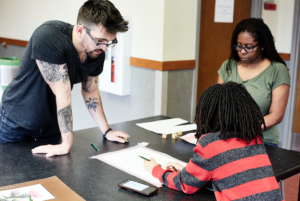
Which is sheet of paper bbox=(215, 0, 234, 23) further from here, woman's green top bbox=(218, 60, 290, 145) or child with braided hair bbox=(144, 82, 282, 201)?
child with braided hair bbox=(144, 82, 282, 201)

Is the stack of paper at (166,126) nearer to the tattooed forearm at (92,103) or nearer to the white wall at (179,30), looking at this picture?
the tattooed forearm at (92,103)

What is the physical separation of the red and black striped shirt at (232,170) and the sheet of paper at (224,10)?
2.21 m

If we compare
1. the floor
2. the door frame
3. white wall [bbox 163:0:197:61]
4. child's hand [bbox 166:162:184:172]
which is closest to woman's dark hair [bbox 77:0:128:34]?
child's hand [bbox 166:162:184:172]

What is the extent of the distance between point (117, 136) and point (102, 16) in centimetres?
62

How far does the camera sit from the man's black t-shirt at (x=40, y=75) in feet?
4.90

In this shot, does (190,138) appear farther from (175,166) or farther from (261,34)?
(261,34)

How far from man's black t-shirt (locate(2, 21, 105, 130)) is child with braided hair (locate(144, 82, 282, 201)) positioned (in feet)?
2.25

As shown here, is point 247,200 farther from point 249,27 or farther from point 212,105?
point 249,27

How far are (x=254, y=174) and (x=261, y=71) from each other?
1.11 meters

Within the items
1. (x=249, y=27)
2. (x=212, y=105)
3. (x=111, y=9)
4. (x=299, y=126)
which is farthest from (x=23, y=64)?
(x=299, y=126)

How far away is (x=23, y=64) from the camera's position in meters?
1.62

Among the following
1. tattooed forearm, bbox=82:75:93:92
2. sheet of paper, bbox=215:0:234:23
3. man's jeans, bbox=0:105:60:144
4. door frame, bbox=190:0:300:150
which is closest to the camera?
man's jeans, bbox=0:105:60:144

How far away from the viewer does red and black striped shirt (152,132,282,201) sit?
1.11 m

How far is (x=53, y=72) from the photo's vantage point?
152 cm
